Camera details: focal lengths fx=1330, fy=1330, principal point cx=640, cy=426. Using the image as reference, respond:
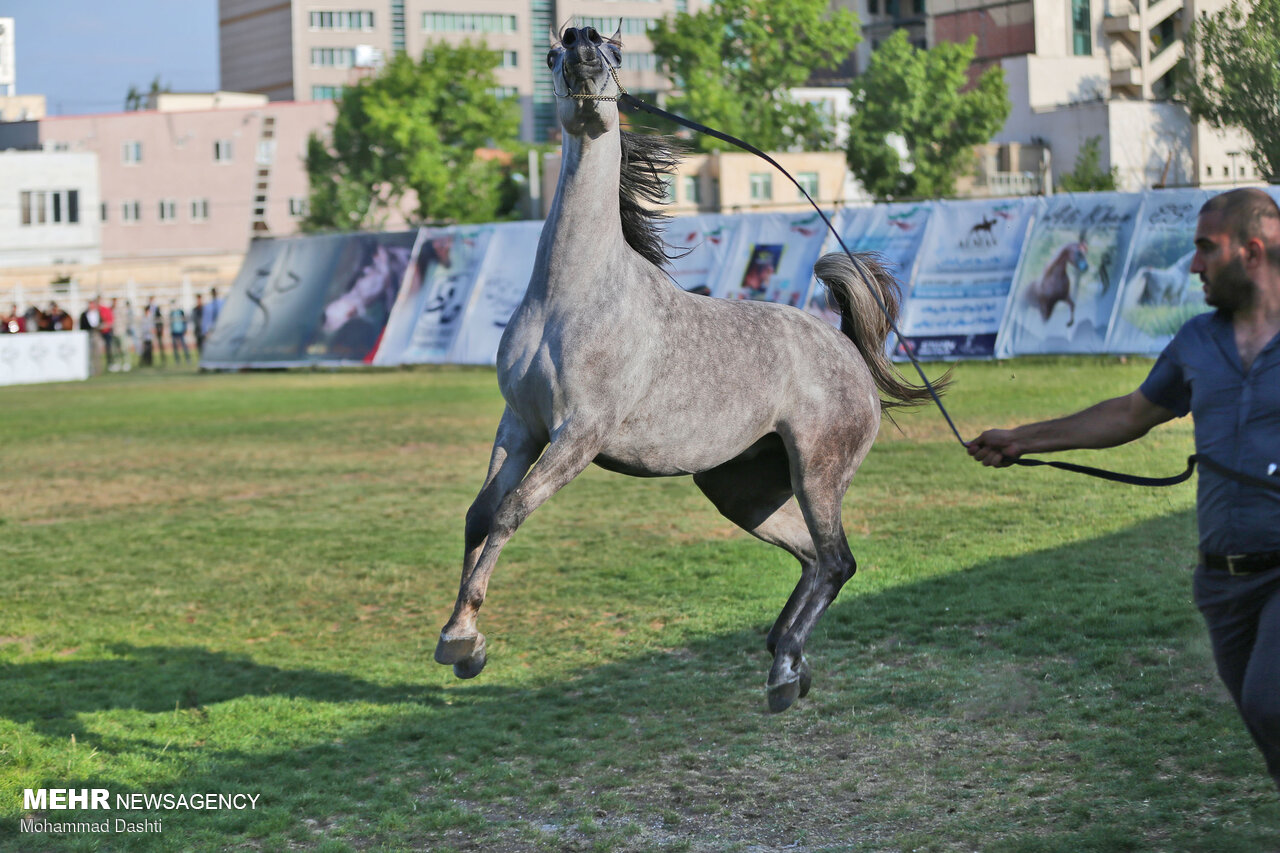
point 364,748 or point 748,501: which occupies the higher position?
point 748,501

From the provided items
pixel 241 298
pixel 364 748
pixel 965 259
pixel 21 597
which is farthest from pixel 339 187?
pixel 364 748

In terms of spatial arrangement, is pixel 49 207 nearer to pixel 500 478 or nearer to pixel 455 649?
pixel 500 478

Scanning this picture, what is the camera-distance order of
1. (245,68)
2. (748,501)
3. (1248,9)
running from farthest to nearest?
(245,68) < (1248,9) < (748,501)

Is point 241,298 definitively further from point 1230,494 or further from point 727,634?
point 1230,494

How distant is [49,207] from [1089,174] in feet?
171

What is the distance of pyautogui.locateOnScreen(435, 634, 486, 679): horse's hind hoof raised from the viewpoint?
4.92 metres

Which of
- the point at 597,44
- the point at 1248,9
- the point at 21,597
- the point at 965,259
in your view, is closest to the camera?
the point at 597,44

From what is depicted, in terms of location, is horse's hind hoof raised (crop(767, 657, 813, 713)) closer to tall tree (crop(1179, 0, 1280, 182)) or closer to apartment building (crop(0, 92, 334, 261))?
tall tree (crop(1179, 0, 1280, 182))

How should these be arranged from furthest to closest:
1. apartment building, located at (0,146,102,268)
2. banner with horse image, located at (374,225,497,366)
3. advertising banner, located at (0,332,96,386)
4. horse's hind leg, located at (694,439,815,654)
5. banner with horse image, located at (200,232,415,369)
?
apartment building, located at (0,146,102,268) → advertising banner, located at (0,332,96,386) → banner with horse image, located at (200,232,415,369) → banner with horse image, located at (374,225,497,366) → horse's hind leg, located at (694,439,815,654)

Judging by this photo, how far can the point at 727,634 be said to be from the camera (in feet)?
29.3

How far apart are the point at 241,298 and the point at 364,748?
31594mm

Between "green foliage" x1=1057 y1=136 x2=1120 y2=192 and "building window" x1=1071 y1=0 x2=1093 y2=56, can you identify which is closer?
"green foliage" x1=1057 y1=136 x2=1120 y2=192

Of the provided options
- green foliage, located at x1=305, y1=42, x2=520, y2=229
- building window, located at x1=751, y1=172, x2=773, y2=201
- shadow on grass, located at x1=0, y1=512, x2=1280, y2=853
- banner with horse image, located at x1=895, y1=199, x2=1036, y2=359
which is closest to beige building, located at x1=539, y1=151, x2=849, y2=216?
building window, located at x1=751, y1=172, x2=773, y2=201
